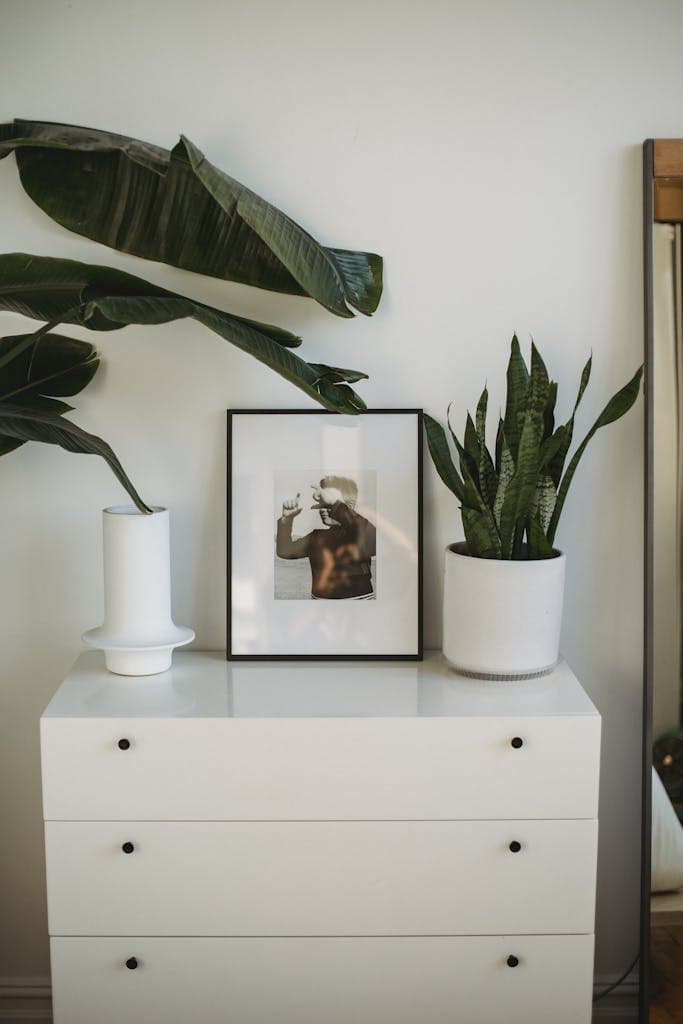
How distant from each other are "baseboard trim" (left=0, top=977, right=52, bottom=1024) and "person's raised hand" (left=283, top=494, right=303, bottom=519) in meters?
1.21

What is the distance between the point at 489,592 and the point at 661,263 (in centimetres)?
77

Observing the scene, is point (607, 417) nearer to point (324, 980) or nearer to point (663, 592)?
point (663, 592)

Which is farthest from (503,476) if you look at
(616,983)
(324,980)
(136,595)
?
Answer: (616,983)

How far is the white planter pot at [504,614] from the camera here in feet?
5.89

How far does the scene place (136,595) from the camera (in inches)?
72.7

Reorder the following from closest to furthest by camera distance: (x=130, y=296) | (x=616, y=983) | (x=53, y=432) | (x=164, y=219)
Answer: (x=130, y=296)
(x=53, y=432)
(x=164, y=219)
(x=616, y=983)

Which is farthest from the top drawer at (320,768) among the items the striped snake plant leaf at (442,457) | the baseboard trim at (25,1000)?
the baseboard trim at (25,1000)

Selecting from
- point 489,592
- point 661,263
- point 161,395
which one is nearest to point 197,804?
point 489,592

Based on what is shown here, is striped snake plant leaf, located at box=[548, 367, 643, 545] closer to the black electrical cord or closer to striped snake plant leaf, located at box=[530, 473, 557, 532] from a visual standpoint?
striped snake plant leaf, located at box=[530, 473, 557, 532]

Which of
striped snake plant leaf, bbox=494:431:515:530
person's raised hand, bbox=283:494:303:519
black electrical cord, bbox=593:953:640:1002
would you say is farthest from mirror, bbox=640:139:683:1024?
person's raised hand, bbox=283:494:303:519

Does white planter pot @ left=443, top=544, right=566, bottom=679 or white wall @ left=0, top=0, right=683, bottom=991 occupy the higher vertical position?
white wall @ left=0, top=0, right=683, bottom=991

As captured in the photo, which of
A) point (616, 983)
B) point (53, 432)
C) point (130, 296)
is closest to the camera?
point (130, 296)

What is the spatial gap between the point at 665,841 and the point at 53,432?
1500mm

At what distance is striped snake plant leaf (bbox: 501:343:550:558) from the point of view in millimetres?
1797
